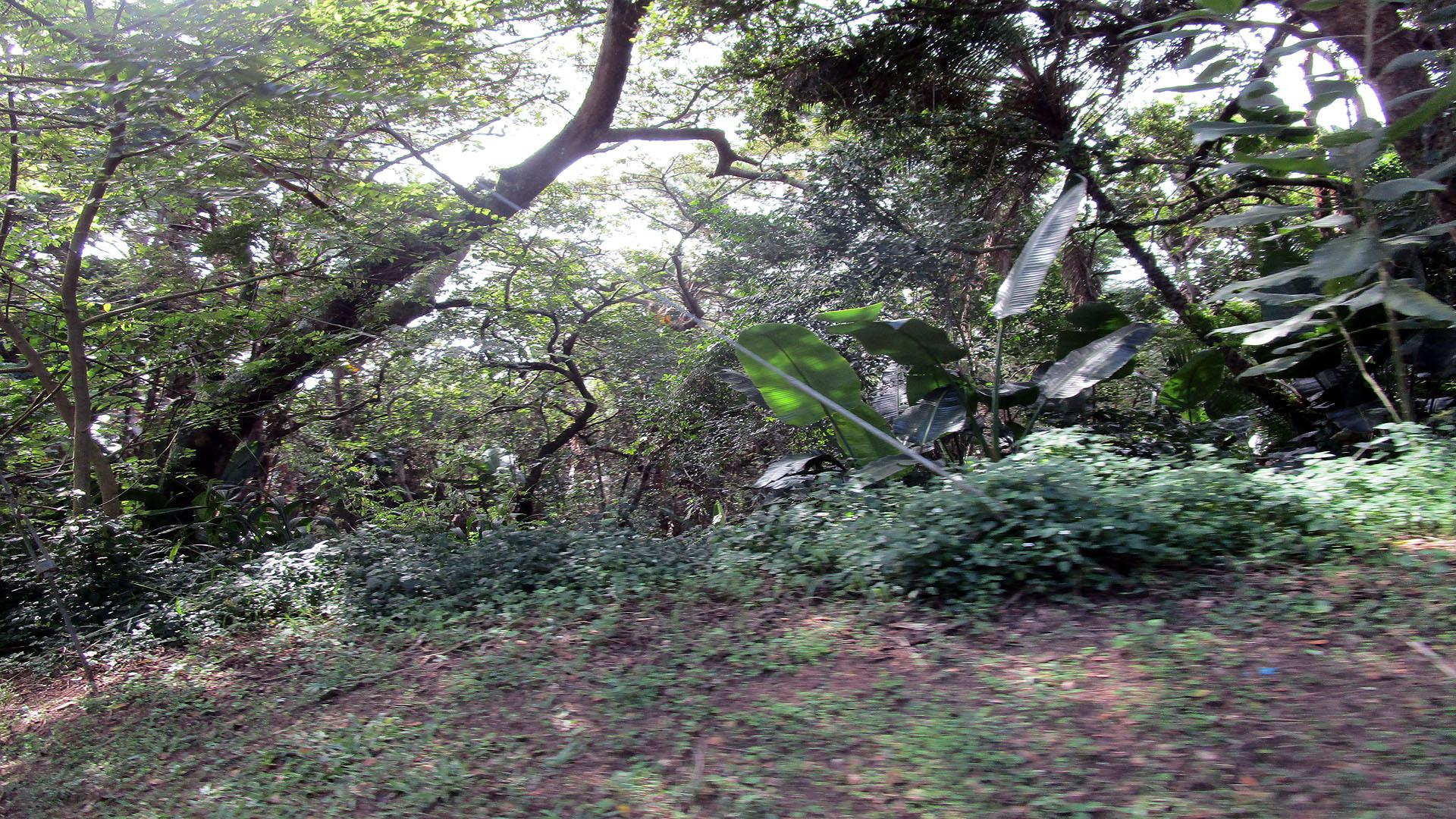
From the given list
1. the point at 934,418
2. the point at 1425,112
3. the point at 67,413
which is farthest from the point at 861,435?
the point at 67,413

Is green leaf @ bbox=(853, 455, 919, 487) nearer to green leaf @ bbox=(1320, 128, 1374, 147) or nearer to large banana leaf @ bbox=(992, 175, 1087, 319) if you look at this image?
large banana leaf @ bbox=(992, 175, 1087, 319)

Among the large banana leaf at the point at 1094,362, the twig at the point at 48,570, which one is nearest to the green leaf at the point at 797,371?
the large banana leaf at the point at 1094,362

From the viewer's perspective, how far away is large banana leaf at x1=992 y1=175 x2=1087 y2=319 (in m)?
5.98

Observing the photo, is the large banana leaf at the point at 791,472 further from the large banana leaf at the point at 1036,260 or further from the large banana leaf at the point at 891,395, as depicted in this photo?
the large banana leaf at the point at 1036,260

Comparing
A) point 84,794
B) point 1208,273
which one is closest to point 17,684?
point 84,794

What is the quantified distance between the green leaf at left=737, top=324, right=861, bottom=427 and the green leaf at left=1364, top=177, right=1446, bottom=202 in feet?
10.5

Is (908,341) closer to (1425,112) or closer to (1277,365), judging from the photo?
(1277,365)

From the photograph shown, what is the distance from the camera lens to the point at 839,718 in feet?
11.1

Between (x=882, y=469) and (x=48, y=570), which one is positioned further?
(x=48, y=570)

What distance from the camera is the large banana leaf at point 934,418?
6.33m

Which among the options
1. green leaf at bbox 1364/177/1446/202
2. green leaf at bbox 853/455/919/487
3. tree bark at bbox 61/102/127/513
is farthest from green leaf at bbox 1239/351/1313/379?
tree bark at bbox 61/102/127/513

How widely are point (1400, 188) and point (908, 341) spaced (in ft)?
9.60

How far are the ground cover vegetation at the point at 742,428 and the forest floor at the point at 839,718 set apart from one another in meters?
0.02

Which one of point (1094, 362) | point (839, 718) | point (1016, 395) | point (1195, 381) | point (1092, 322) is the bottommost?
point (839, 718)
